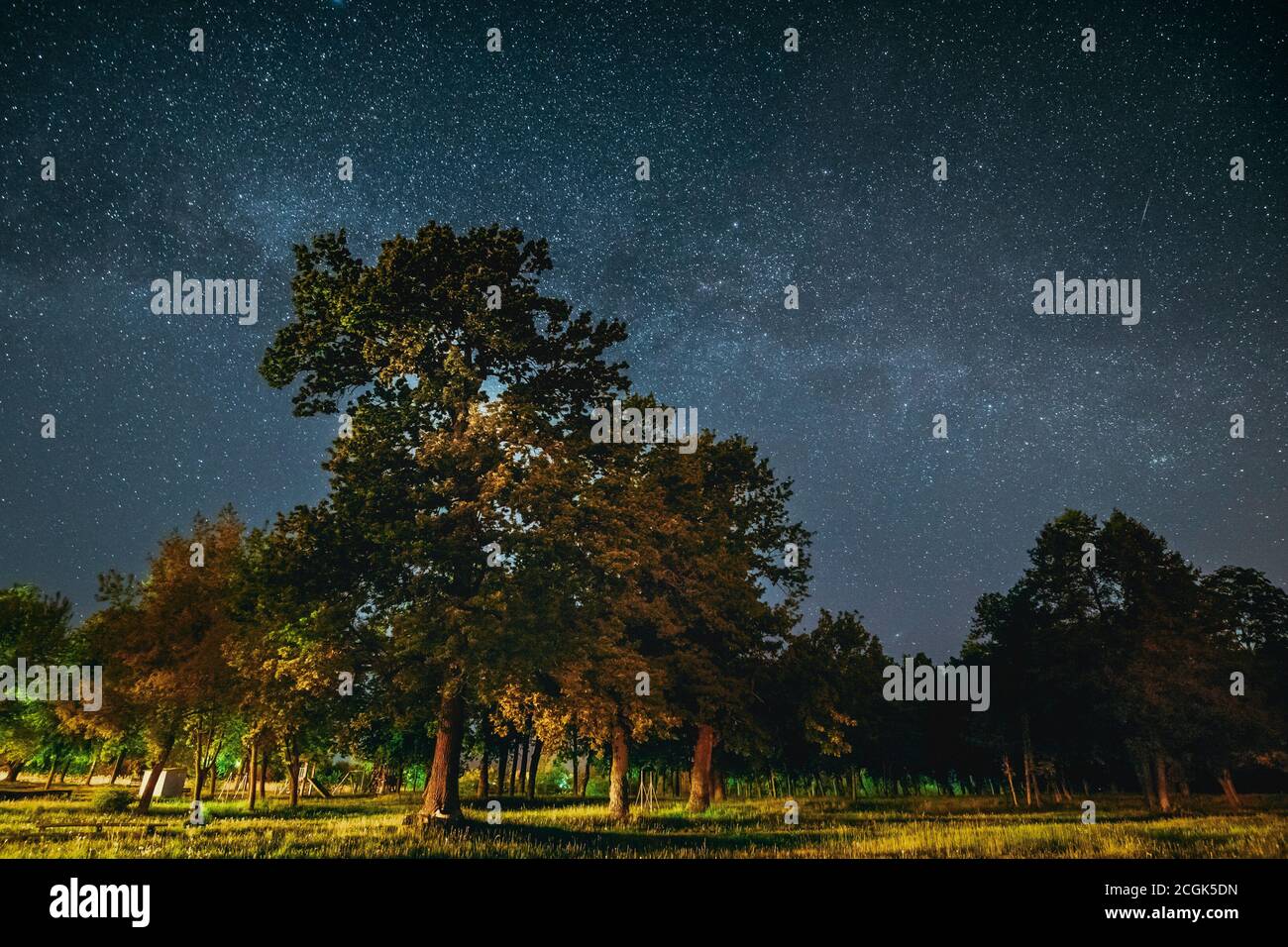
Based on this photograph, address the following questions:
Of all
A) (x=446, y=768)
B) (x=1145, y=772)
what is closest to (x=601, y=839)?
(x=446, y=768)

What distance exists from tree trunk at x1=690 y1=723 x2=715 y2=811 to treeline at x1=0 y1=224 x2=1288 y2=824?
0.55 feet

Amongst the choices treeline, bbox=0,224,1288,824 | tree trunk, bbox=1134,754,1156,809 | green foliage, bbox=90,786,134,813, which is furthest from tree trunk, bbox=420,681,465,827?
tree trunk, bbox=1134,754,1156,809

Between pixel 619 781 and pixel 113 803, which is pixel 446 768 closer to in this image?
pixel 619 781

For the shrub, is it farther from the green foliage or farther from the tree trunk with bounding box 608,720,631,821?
the tree trunk with bounding box 608,720,631,821

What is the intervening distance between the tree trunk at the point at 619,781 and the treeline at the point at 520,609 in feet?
0.48

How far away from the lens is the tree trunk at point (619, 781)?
29.2 meters

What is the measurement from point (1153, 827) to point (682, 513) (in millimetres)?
23252

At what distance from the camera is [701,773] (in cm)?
3741

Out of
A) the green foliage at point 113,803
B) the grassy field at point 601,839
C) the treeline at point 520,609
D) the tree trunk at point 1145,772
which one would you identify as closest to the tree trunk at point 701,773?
the treeline at point 520,609

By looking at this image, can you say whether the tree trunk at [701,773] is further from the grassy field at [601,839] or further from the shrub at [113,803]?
the shrub at [113,803]

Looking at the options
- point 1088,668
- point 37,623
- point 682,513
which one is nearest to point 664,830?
point 682,513

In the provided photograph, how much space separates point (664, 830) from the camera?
2428cm
